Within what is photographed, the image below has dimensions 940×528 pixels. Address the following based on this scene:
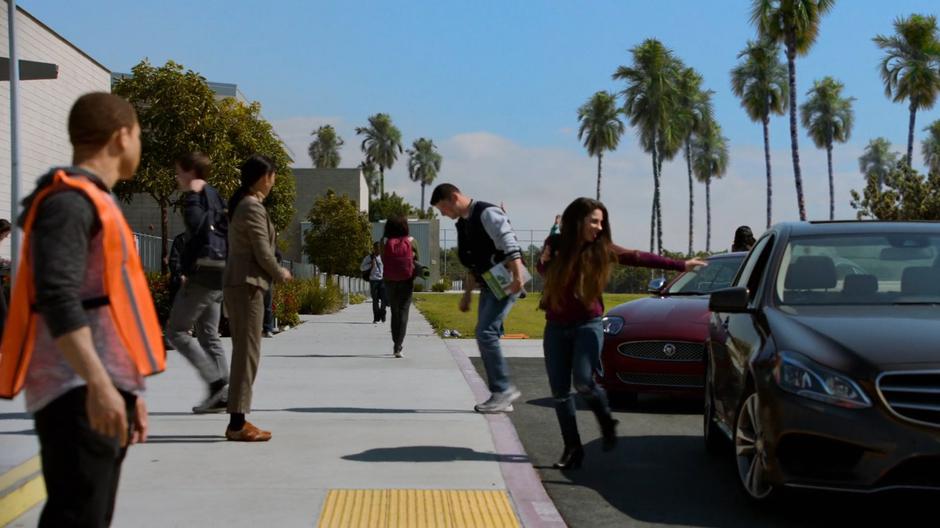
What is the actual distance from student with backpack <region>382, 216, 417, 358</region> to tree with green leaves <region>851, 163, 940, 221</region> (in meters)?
48.1

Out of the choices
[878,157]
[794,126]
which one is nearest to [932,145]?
[878,157]

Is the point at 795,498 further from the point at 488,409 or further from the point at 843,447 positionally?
the point at 488,409

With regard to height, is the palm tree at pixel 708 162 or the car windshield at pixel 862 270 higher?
the palm tree at pixel 708 162

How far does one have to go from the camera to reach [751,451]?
588 centimetres

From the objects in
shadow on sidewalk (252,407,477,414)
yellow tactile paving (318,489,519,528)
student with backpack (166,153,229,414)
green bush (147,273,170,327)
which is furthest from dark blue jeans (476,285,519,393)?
green bush (147,273,170,327)

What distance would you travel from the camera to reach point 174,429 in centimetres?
805

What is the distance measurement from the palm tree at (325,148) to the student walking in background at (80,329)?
12574cm

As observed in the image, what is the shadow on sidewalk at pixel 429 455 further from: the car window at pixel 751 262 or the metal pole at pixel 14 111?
the metal pole at pixel 14 111

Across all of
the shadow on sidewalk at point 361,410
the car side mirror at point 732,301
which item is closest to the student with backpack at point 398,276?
the shadow on sidewalk at point 361,410

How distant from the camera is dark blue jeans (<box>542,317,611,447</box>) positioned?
6.86 meters

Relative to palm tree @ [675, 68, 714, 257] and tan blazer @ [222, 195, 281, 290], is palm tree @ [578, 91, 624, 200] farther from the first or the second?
tan blazer @ [222, 195, 281, 290]

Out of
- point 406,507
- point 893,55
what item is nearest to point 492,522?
point 406,507

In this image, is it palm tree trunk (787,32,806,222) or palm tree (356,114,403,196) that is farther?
palm tree (356,114,403,196)

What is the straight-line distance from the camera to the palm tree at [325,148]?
421ft
